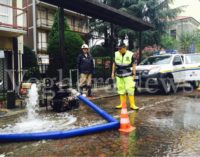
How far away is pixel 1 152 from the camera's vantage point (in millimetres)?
4773

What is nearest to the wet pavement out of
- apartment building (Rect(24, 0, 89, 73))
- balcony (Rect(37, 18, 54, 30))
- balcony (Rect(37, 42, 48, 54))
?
apartment building (Rect(24, 0, 89, 73))

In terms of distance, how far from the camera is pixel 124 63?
830cm

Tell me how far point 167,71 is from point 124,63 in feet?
15.5

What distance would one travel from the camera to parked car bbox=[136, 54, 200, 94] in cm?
1218

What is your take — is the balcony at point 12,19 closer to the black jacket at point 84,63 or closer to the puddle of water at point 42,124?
the black jacket at point 84,63

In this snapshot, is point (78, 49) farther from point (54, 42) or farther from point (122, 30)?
point (122, 30)

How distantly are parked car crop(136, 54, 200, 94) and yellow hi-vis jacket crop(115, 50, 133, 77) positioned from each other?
401 cm

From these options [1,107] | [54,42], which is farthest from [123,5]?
[1,107]

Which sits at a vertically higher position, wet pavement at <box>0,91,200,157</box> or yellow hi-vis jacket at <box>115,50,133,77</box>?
yellow hi-vis jacket at <box>115,50,133,77</box>

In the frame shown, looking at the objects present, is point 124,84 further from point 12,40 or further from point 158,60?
point 12,40

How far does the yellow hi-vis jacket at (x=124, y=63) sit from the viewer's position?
8.23m

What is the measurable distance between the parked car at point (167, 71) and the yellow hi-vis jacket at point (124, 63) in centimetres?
401

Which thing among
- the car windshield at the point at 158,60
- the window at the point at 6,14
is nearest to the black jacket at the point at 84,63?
the car windshield at the point at 158,60

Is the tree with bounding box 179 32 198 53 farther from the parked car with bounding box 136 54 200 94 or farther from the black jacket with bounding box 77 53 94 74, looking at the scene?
the black jacket with bounding box 77 53 94 74
